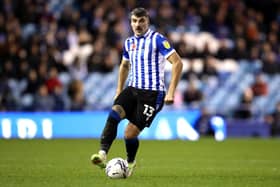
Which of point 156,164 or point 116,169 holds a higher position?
point 116,169

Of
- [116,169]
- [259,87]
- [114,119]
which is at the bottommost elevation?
[259,87]

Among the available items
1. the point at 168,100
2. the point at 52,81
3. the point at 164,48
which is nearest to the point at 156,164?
the point at 164,48

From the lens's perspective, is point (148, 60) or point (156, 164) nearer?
point (148, 60)

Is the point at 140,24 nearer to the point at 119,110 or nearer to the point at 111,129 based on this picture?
the point at 119,110

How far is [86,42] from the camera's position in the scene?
23328 millimetres

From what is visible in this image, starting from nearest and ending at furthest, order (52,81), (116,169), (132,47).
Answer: (116,169) → (132,47) → (52,81)

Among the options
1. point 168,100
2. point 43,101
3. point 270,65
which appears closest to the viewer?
point 168,100

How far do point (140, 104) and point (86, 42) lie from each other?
13503 mm

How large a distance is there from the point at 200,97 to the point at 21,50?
5.26 m

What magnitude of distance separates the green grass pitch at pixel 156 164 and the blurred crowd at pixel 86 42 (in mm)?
2868

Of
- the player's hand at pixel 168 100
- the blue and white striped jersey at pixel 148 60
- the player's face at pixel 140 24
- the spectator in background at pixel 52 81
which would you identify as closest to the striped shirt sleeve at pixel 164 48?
the blue and white striped jersey at pixel 148 60

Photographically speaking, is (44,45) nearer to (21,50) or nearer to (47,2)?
(21,50)

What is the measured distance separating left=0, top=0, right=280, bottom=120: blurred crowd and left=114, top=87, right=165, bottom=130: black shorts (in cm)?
1200

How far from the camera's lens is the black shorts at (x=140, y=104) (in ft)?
32.8
